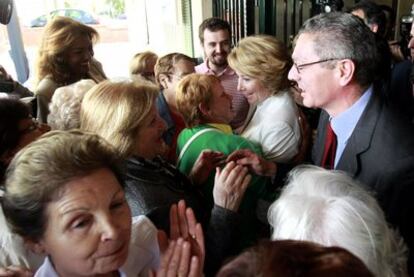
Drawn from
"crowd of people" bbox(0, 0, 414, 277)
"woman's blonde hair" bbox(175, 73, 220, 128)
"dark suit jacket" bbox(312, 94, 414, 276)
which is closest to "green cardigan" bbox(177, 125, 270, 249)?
"crowd of people" bbox(0, 0, 414, 277)

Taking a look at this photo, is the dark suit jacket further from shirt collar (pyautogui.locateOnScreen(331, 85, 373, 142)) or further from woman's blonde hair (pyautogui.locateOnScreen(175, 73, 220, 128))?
woman's blonde hair (pyautogui.locateOnScreen(175, 73, 220, 128))

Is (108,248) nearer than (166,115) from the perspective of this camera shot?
Yes

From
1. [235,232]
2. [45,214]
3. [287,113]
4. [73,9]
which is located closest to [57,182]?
[45,214]

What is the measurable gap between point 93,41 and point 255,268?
229 centimetres

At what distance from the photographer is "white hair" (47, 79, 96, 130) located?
5.21ft

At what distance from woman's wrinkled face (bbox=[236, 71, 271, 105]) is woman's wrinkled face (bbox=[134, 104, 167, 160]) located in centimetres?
67

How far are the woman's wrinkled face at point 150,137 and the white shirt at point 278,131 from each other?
55 cm

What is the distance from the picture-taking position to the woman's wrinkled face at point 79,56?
7.57 ft

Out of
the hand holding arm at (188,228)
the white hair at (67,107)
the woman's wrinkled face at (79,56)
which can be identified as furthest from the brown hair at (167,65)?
the hand holding arm at (188,228)

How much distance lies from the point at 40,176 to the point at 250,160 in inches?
35.0

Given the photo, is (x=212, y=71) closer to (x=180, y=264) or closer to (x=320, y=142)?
(x=320, y=142)

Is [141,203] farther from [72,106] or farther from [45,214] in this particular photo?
[72,106]

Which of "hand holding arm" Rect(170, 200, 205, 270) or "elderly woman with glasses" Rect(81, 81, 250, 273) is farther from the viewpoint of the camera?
"elderly woman with glasses" Rect(81, 81, 250, 273)

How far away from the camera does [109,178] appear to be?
35.9 inches
